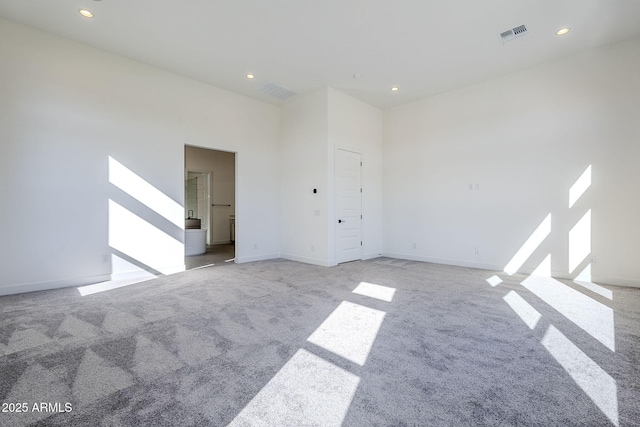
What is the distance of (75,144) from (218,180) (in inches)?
201

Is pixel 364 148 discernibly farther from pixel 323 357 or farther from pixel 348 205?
pixel 323 357

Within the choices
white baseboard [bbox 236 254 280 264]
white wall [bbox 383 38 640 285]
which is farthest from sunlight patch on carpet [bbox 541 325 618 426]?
white baseboard [bbox 236 254 280 264]

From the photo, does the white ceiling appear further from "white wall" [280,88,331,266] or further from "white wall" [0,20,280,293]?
"white wall" [280,88,331,266]

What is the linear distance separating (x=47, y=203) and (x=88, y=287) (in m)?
1.24

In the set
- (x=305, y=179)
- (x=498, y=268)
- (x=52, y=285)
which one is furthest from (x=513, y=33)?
(x=52, y=285)

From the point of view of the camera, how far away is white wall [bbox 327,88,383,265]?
18.1ft

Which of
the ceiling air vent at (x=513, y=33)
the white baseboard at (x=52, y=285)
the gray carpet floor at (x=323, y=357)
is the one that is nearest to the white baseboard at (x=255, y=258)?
the gray carpet floor at (x=323, y=357)

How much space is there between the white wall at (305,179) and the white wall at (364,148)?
15cm

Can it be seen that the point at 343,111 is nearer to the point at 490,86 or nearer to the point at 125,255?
the point at 490,86

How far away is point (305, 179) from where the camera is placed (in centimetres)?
590

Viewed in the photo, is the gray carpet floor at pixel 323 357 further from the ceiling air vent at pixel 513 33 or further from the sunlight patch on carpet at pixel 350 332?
the ceiling air vent at pixel 513 33

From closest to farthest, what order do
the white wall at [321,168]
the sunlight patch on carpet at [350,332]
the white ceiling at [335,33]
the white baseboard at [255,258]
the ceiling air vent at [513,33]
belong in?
the sunlight patch on carpet at [350,332]
the white ceiling at [335,33]
the ceiling air vent at [513,33]
the white wall at [321,168]
the white baseboard at [255,258]

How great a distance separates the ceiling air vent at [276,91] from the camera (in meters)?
5.39

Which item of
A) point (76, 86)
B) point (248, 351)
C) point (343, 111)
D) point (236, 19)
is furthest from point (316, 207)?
point (76, 86)
